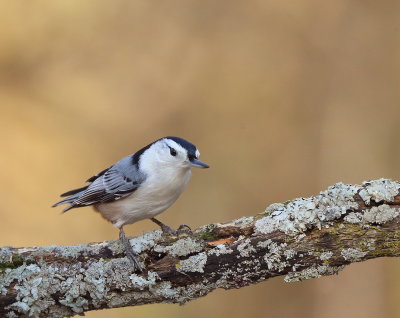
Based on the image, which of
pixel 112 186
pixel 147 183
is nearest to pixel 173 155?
pixel 147 183

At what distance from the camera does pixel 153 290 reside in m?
2.55

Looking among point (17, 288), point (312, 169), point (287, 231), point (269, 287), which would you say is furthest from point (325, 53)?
point (17, 288)

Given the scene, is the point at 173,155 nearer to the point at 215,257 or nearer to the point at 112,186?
the point at 112,186

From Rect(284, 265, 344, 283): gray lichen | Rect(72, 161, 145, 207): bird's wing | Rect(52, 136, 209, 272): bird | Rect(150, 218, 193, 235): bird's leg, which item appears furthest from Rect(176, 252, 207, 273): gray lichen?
Rect(72, 161, 145, 207): bird's wing

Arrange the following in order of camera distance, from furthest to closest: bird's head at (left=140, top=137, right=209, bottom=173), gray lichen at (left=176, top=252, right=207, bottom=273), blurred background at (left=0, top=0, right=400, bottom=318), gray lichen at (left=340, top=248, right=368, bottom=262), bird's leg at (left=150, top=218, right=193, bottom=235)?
blurred background at (left=0, top=0, right=400, bottom=318)
bird's head at (left=140, top=137, right=209, bottom=173)
bird's leg at (left=150, top=218, right=193, bottom=235)
gray lichen at (left=176, top=252, right=207, bottom=273)
gray lichen at (left=340, top=248, right=368, bottom=262)

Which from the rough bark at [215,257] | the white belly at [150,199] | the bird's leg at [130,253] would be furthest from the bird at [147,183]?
the rough bark at [215,257]

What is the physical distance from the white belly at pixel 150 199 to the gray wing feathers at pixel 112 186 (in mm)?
42

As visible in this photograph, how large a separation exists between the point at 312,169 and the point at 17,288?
259cm

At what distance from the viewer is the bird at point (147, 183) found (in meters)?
3.14

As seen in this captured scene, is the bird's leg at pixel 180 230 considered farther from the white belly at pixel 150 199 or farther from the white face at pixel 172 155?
the white face at pixel 172 155

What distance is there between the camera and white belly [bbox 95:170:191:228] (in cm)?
314

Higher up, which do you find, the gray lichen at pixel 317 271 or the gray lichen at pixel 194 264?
the gray lichen at pixel 194 264

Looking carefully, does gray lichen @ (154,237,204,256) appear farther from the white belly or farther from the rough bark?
the white belly

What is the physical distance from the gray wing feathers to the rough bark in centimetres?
59
